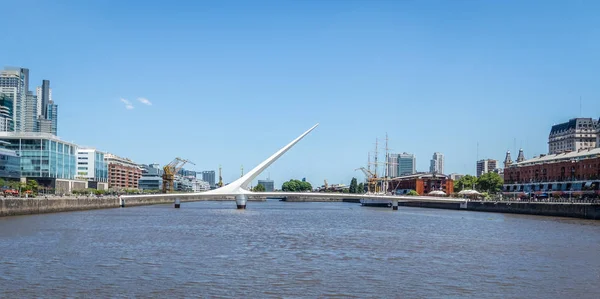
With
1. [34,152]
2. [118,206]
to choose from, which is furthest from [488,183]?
[34,152]

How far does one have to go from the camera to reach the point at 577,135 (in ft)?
439

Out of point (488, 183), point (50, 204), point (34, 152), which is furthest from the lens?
point (488, 183)

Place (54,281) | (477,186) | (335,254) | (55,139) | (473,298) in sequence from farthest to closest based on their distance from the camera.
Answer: (477,186) → (55,139) → (335,254) → (54,281) → (473,298)

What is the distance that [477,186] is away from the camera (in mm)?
105000

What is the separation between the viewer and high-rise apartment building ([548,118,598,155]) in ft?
436

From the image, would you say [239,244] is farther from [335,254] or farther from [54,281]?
[54,281]

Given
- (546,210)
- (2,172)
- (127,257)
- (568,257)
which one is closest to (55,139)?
(2,172)

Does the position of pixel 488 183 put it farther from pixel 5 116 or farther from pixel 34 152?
pixel 5 116

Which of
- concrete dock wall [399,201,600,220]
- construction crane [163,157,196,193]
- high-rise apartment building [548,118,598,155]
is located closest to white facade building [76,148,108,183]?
construction crane [163,157,196,193]

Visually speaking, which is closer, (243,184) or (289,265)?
(289,265)

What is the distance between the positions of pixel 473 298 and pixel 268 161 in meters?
58.5

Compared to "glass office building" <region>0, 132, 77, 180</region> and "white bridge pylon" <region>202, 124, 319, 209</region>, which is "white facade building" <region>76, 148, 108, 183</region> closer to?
"glass office building" <region>0, 132, 77, 180</region>

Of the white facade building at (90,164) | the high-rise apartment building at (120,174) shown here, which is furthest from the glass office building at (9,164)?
the high-rise apartment building at (120,174)

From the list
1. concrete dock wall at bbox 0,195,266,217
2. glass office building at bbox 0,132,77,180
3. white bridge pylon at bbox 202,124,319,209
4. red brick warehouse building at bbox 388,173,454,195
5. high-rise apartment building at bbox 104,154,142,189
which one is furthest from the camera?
high-rise apartment building at bbox 104,154,142,189
